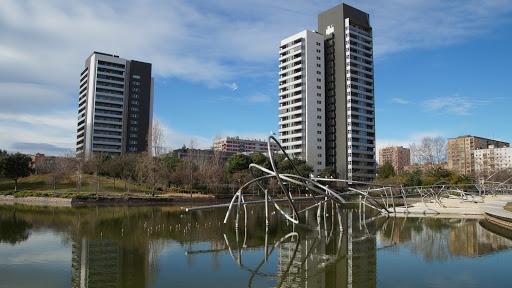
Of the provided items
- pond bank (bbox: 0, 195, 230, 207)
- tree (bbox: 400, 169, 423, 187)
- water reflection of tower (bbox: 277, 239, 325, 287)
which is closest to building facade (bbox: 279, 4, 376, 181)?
tree (bbox: 400, 169, 423, 187)

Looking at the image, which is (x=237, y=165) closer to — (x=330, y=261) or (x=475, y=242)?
(x=475, y=242)

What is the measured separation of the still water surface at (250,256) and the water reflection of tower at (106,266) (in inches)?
1.5

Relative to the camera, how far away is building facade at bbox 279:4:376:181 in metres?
91.2

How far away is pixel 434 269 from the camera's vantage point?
14.9m

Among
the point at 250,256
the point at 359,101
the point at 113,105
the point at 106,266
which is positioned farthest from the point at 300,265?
the point at 113,105

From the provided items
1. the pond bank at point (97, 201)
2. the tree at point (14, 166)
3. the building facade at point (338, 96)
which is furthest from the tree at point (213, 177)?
the building facade at point (338, 96)

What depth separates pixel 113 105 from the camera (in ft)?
364

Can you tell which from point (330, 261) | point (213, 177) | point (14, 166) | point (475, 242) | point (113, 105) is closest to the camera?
point (330, 261)

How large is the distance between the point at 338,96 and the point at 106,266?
8534cm

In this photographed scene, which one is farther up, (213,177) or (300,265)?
(213,177)

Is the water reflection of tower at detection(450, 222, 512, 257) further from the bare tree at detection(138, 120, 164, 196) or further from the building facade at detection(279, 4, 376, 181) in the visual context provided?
the building facade at detection(279, 4, 376, 181)

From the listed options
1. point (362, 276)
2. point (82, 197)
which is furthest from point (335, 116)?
point (362, 276)

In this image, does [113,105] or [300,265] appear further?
[113,105]

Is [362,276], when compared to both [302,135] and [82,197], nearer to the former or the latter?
[82,197]
